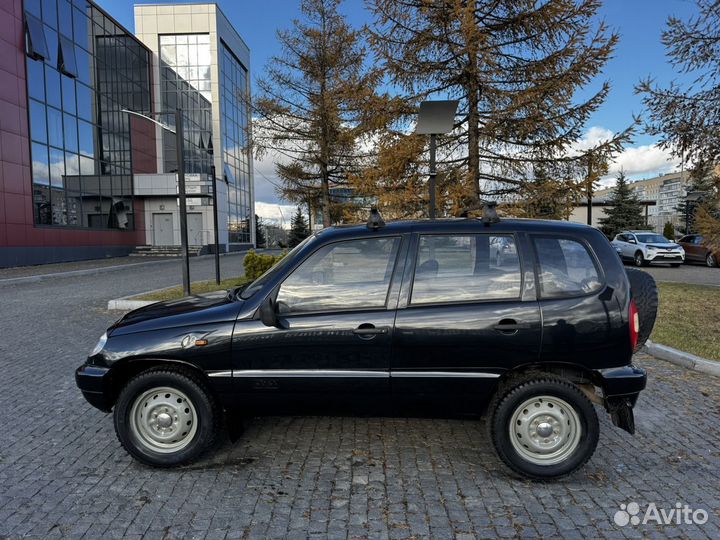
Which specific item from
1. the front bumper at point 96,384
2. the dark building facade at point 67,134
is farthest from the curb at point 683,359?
the dark building facade at point 67,134

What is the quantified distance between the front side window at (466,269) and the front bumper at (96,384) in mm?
2259

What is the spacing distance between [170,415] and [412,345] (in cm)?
179

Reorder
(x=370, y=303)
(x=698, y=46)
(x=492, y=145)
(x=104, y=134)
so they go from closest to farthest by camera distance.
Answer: (x=370, y=303), (x=698, y=46), (x=492, y=145), (x=104, y=134)

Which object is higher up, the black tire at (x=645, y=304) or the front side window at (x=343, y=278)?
the front side window at (x=343, y=278)

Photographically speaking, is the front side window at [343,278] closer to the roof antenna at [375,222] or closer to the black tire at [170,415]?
the roof antenna at [375,222]

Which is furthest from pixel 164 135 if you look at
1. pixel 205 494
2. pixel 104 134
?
pixel 205 494

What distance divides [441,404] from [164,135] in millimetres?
43008

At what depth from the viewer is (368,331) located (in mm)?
3117

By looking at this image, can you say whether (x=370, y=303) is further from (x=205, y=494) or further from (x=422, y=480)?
(x=205, y=494)

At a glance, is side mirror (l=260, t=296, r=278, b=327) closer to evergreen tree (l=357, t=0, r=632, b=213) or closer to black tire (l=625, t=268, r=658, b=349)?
black tire (l=625, t=268, r=658, b=349)

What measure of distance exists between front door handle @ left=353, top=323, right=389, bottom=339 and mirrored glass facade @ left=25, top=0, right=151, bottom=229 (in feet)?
89.5

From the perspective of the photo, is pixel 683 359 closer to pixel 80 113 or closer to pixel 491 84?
pixel 491 84

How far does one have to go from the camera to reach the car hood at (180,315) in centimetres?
325

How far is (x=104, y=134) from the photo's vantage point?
31500 mm
